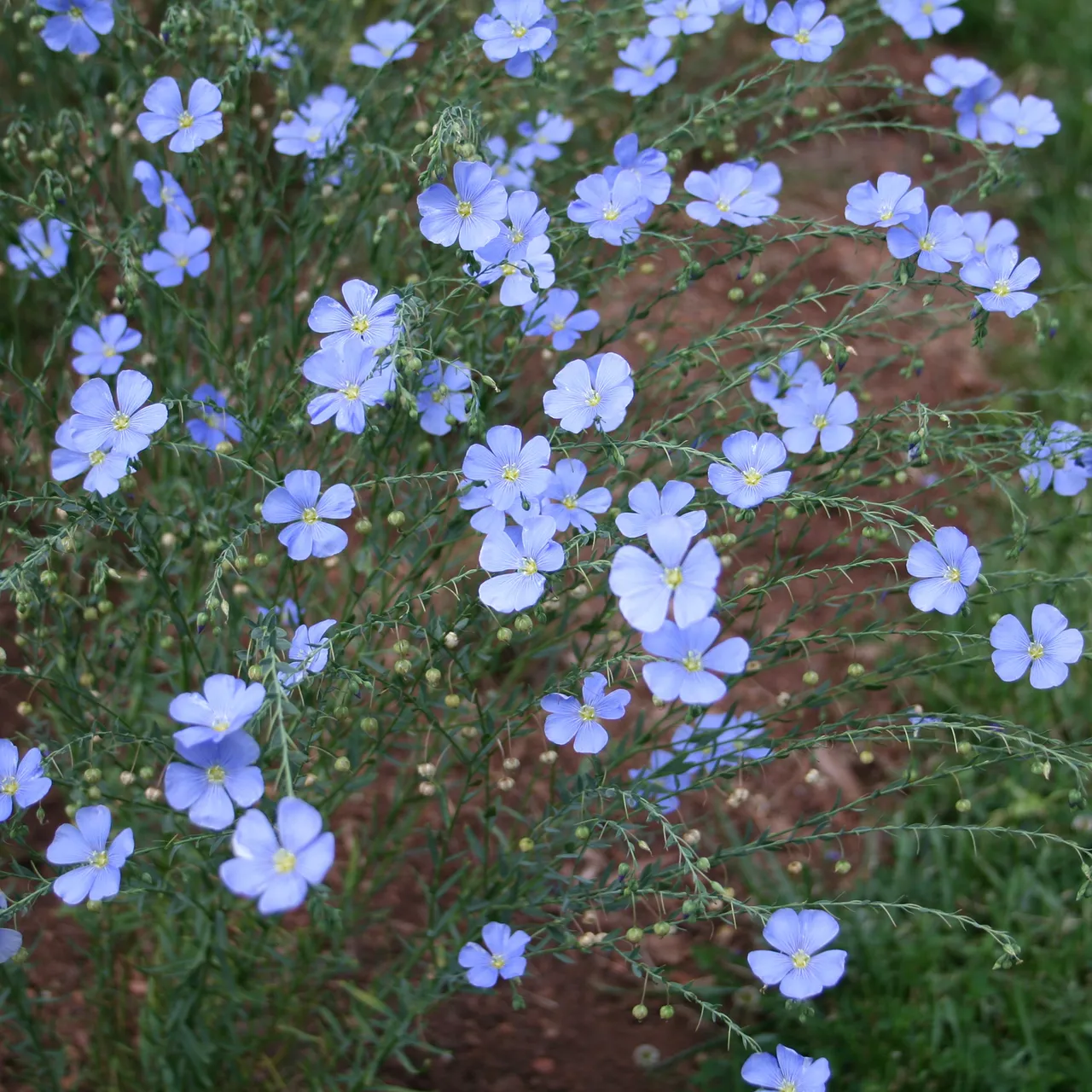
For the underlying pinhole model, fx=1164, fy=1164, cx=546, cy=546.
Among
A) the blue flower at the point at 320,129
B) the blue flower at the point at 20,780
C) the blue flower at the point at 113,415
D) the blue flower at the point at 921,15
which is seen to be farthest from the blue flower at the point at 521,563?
the blue flower at the point at 921,15

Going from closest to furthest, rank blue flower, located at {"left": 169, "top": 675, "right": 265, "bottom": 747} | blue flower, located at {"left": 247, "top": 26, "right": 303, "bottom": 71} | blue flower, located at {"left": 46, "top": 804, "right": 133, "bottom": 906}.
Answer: blue flower, located at {"left": 169, "top": 675, "right": 265, "bottom": 747}, blue flower, located at {"left": 46, "top": 804, "right": 133, "bottom": 906}, blue flower, located at {"left": 247, "top": 26, "right": 303, "bottom": 71}

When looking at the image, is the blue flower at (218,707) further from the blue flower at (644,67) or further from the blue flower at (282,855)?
the blue flower at (644,67)

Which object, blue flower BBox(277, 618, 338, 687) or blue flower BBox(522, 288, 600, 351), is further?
blue flower BBox(522, 288, 600, 351)

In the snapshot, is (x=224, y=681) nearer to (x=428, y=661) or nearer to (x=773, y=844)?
(x=428, y=661)

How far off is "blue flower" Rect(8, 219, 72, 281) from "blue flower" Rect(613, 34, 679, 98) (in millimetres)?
1299

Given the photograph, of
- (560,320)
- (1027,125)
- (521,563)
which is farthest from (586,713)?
(1027,125)

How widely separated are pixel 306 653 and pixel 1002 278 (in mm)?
1486

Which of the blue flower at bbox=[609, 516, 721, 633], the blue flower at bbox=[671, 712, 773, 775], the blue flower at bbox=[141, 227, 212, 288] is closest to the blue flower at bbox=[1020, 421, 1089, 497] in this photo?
the blue flower at bbox=[671, 712, 773, 775]

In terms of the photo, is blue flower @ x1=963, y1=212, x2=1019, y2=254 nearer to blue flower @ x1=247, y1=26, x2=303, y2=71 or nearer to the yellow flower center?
blue flower @ x1=247, y1=26, x2=303, y2=71

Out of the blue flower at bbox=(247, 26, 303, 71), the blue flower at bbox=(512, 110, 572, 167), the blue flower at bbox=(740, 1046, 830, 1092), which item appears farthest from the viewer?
the blue flower at bbox=(512, 110, 572, 167)

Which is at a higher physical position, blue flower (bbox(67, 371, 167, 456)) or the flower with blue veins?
the flower with blue veins

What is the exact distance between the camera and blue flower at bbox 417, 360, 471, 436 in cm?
220

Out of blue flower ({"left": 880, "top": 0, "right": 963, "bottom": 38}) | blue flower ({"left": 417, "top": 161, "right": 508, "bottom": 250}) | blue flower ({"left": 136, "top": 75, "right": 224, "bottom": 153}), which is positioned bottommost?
blue flower ({"left": 417, "top": 161, "right": 508, "bottom": 250})

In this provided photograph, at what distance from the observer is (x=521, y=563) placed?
1.91 meters
